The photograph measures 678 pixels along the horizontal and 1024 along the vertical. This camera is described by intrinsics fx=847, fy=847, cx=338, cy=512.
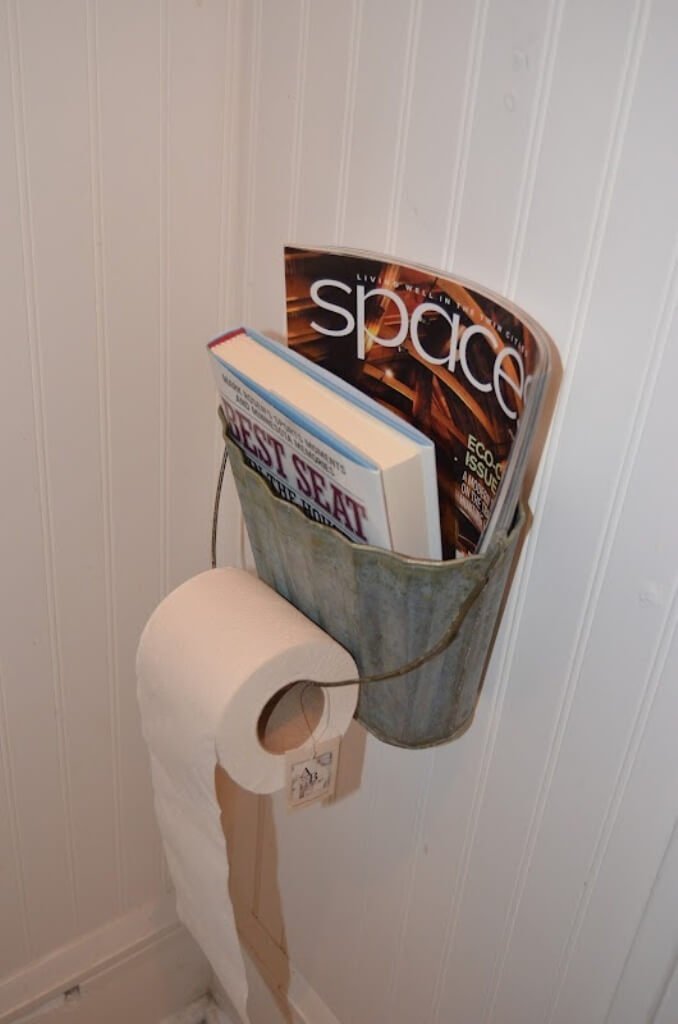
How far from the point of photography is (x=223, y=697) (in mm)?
587

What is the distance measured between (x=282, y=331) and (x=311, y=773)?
378 mm

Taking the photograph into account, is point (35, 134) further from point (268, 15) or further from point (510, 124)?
point (510, 124)

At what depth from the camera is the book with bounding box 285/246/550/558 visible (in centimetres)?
50

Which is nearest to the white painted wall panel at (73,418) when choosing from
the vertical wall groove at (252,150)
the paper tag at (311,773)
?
the vertical wall groove at (252,150)

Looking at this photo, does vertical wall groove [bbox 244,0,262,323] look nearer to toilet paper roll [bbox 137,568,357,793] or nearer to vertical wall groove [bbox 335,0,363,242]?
vertical wall groove [bbox 335,0,363,242]

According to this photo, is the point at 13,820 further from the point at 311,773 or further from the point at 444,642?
the point at 444,642

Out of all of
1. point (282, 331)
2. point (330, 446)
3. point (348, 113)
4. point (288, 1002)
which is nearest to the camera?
point (330, 446)

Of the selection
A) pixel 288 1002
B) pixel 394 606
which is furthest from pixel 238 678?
pixel 288 1002

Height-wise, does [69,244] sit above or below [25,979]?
above

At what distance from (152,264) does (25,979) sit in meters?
0.82

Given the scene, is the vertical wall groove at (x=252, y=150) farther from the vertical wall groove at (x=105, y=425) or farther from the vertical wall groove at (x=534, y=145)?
the vertical wall groove at (x=534, y=145)

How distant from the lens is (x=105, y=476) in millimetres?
794

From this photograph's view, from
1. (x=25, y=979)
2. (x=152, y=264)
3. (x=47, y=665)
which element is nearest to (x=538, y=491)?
(x=152, y=264)

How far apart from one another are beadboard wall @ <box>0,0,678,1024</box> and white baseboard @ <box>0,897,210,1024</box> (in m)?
0.04
